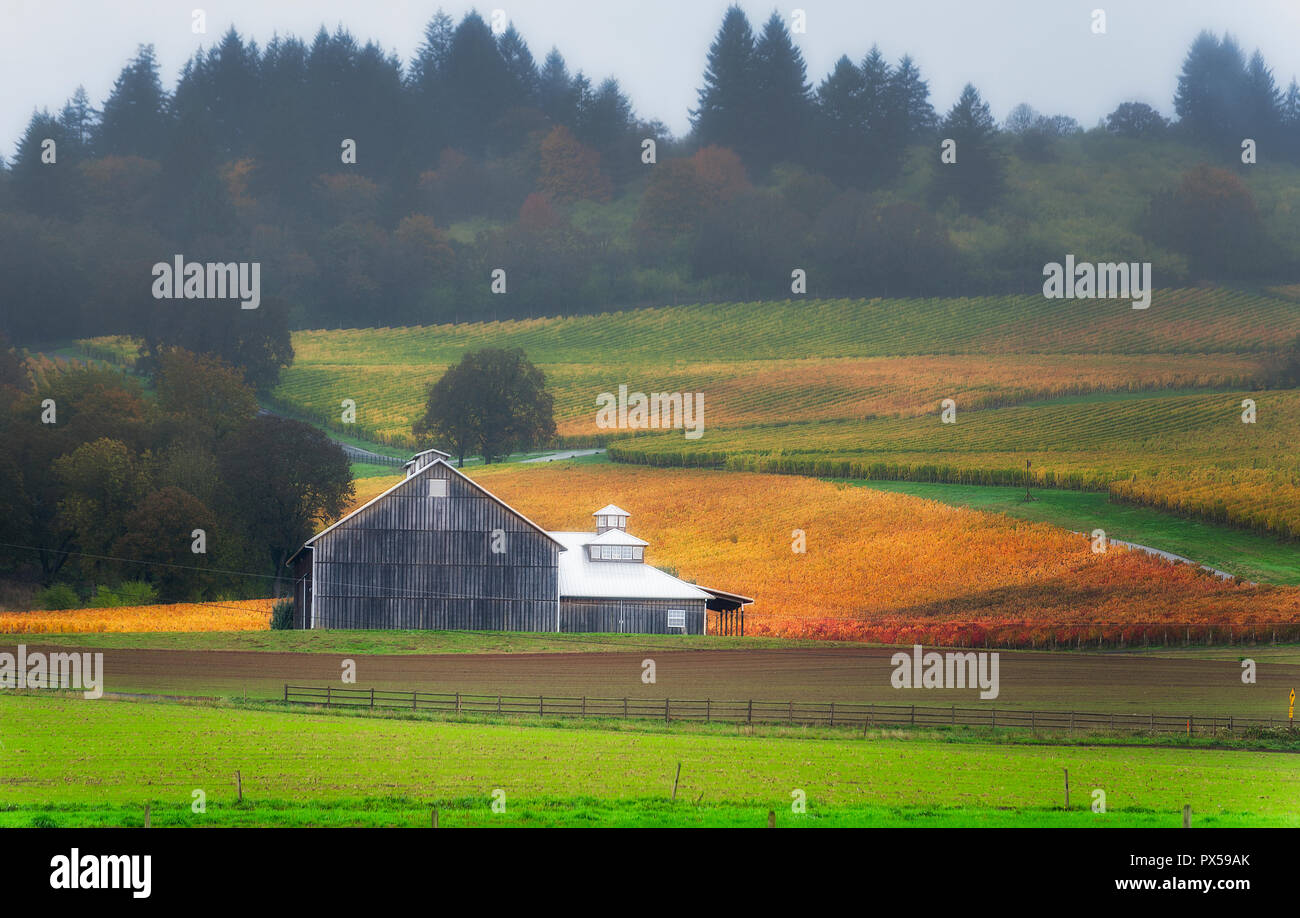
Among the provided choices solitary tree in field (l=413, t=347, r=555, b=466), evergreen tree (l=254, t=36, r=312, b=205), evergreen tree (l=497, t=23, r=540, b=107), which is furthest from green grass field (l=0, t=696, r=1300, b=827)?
evergreen tree (l=497, t=23, r=540, b=107)

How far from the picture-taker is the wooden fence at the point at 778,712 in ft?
154

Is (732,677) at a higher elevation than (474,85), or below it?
below

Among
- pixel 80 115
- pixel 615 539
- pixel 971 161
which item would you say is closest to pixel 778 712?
pixel 615 539

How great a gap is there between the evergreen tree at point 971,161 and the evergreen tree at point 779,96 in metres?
17.5

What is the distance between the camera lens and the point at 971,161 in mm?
165875

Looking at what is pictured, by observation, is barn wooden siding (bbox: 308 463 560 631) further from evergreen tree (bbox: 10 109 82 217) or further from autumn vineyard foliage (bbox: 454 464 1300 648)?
evergreen tree (bbox: 10 109 82 217)

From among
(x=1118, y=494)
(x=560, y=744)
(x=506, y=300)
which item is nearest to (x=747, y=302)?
(x=506, y=300)

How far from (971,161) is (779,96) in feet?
84.5

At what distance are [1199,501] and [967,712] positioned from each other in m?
37.5

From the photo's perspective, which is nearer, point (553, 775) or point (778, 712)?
point (553, 775)

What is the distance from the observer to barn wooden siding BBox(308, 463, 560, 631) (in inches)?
2648

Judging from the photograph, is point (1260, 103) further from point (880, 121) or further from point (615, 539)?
point (615, 539)

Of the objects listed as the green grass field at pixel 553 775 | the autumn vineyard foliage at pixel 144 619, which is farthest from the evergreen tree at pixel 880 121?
the green grass field at pixel 553 775

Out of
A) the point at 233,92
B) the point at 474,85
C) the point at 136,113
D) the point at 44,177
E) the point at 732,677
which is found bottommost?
the point at 732,677
